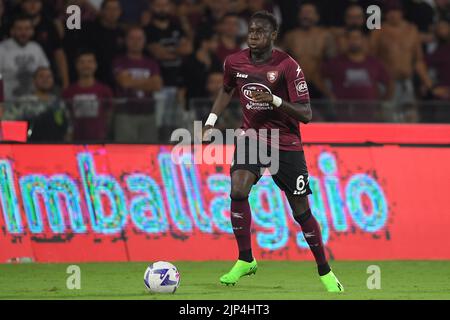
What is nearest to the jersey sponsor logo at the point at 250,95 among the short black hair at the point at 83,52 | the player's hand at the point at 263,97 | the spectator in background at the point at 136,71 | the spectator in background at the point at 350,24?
the player's hand at the point at 263,97

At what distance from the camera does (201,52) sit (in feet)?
57.5

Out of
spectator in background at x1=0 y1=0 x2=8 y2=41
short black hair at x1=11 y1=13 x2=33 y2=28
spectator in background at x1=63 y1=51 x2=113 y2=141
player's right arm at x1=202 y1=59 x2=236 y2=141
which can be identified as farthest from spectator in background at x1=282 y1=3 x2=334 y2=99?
player's right arm at x1=202 y1=59 x2=236 y2=141

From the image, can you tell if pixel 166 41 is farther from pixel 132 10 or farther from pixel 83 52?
pixel 83 52

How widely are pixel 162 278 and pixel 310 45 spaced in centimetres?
807

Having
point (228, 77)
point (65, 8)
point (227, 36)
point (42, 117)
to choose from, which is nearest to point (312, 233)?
point (228, 77)

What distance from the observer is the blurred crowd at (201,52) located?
16.2 metres

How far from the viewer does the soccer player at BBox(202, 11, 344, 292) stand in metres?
10.7

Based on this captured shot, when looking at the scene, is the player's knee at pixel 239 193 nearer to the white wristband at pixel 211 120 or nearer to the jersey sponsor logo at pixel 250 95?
the white wristband at pixel 211 120

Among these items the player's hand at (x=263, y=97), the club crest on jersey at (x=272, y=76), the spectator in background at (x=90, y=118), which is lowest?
the spectator in background at (x=90, y=118)

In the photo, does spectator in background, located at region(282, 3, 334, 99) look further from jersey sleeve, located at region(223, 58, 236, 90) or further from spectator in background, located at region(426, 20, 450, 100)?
jersey sleeve, located at region(223, 58, 236, 90)

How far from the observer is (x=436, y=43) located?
18.3 m

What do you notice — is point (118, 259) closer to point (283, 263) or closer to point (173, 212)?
point (173, 212)
